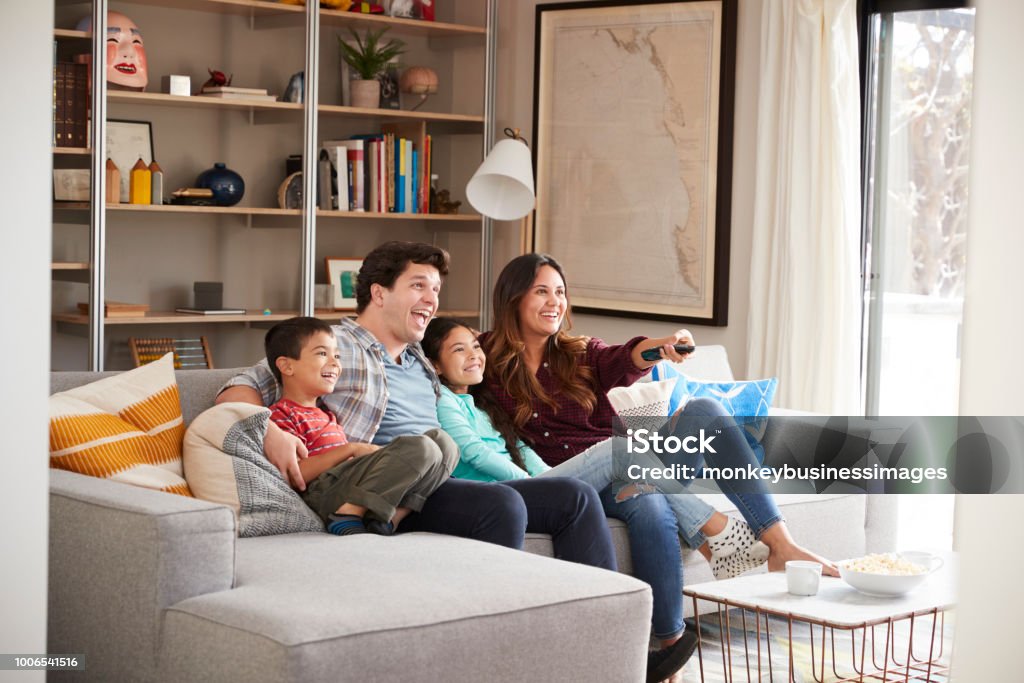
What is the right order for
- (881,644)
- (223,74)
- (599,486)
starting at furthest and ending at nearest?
(223,74)
(881,644)
(599,486)

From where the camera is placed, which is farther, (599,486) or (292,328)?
(599,486)

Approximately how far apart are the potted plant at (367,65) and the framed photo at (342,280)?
70cm

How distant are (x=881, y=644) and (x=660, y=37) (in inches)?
108

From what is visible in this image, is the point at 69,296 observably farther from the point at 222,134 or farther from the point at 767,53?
the point at 767,53

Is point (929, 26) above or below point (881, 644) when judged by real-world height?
above

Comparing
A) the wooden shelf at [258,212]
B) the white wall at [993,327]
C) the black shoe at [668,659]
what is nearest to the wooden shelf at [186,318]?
the wooden shelf at [258,212]

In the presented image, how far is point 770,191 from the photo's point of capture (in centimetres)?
485

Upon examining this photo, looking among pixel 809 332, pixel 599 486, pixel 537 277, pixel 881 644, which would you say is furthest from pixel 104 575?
pixel 809 332

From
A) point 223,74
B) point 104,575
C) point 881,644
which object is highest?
point 223,74

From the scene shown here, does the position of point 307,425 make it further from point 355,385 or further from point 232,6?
point 232,6

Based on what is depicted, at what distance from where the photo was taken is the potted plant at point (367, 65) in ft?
17.9

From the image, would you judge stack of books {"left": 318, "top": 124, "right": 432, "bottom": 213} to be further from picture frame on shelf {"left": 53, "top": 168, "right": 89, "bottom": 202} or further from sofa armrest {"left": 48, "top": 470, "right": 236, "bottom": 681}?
sofa armrest {"left": 48, "top": 470, "right": 236, "bottom": 681}

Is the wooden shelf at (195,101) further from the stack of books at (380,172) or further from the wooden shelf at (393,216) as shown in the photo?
the wooden shelf at (393,216)

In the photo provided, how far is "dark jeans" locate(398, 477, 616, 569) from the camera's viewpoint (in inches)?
113
